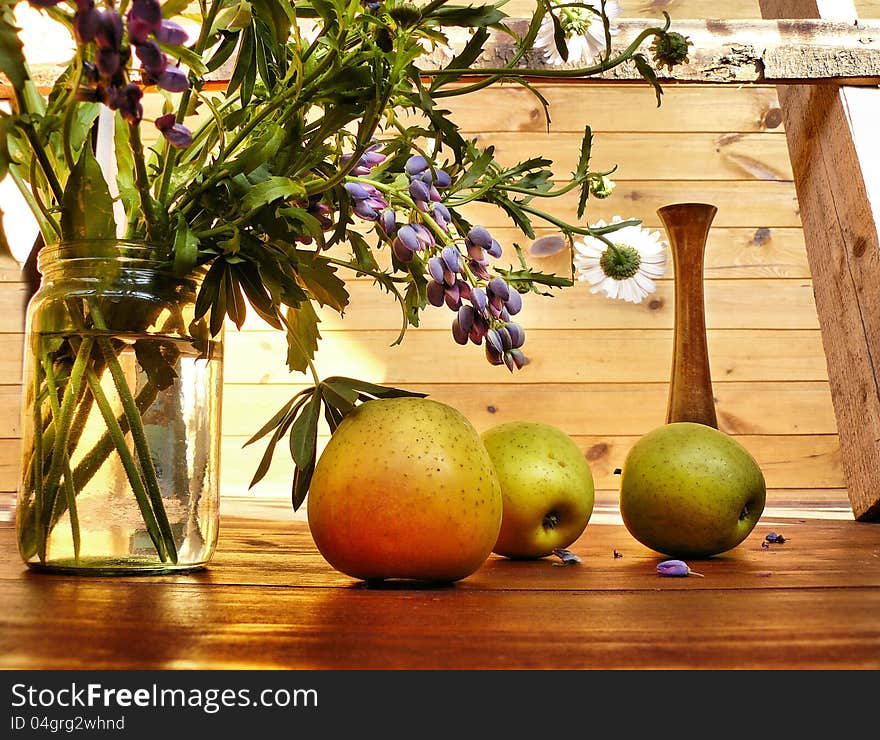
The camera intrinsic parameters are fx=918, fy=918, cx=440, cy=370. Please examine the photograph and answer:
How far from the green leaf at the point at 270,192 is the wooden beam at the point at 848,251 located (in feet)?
2.46

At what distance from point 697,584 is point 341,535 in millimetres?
222

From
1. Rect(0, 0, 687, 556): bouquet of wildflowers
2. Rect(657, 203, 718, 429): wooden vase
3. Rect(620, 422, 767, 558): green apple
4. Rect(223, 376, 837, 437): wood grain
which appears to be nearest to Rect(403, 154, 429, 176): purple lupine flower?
Rect(0, 0, 687, 556): bouquet of wildflowers

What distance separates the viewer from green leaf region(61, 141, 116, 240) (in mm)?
549

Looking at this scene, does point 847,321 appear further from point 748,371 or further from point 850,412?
point 748,371

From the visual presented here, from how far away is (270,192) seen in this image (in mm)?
518

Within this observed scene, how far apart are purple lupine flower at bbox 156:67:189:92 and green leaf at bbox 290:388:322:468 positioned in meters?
0.23

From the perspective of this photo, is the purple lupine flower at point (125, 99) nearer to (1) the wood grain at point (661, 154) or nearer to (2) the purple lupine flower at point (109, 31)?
(2) the purple lupine flower at point (109, 31)

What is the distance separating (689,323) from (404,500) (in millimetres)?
537

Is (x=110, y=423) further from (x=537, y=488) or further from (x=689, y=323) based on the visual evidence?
(x=689, y=323)

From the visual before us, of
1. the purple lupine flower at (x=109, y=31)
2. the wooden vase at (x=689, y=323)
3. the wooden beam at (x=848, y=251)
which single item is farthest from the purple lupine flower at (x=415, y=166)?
the wooden beam at (x=848, y=251)

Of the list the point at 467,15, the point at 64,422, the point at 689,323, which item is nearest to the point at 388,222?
the point at 467,15
